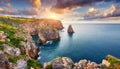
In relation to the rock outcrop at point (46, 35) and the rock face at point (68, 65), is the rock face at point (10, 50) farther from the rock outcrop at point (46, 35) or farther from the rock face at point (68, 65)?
the rock outcrop at point (46, 35)

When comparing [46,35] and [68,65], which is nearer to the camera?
[68,65]

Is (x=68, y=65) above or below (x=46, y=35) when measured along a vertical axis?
above

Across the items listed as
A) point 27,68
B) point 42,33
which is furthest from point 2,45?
point 42,33

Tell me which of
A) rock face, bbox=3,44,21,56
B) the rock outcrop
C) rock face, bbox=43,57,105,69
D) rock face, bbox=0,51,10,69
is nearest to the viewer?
rock face, bbox=0,51,10,69

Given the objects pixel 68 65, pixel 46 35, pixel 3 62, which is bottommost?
pixel 46 35

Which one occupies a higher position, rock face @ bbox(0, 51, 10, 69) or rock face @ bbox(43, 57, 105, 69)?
rock face @ bbox(0, 51, 10, 69)

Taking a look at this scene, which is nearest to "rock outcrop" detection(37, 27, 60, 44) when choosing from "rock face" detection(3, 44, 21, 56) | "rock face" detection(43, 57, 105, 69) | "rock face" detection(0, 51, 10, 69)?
"rock face" detection(3, 44, 21, 56)

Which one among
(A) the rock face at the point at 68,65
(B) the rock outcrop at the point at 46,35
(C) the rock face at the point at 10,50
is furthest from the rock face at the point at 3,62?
(B) the rock outcrop at the point at 46,35

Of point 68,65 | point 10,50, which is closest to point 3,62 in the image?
point 10,50

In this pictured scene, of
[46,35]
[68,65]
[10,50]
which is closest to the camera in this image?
[68,65]

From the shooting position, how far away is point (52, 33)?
647 feet

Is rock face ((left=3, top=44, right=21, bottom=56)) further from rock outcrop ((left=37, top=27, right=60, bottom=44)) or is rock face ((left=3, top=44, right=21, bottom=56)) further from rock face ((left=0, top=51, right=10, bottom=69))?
rock outcrop ((left=37, top=27, right=60, bottom=44))

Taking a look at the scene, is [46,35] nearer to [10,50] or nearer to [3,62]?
[10,50]

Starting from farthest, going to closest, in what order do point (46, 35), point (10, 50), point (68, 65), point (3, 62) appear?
point (46, 35) < point (10, 50) < point (68, 65) < point (3, 62)
